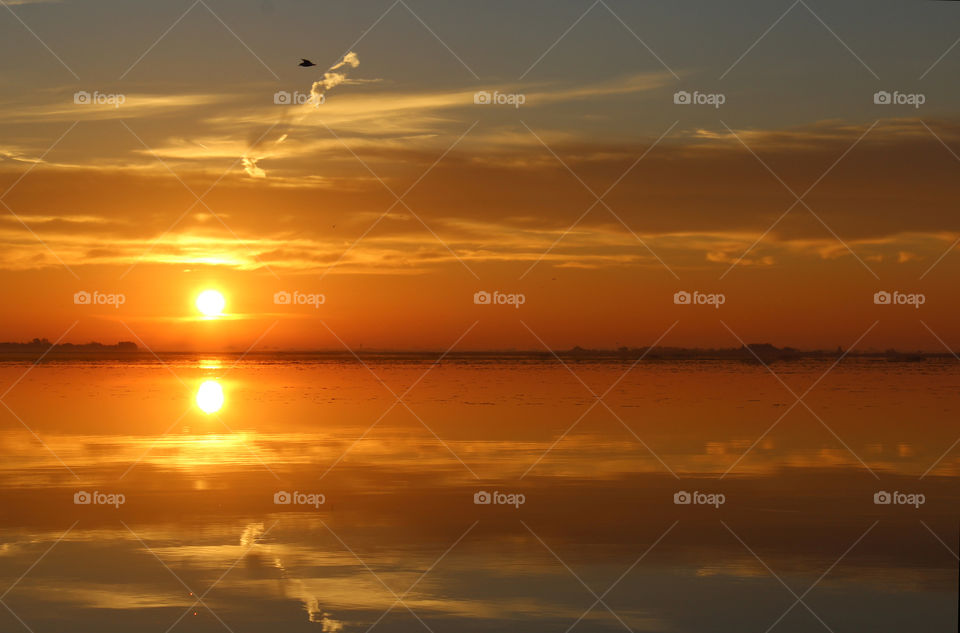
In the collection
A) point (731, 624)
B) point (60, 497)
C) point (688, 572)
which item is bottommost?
point (731, 624)

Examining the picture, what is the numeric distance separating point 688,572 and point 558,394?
3069cm

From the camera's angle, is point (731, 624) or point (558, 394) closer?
point (731, 624)

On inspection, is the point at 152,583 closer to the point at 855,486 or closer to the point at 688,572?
the point at 688,572

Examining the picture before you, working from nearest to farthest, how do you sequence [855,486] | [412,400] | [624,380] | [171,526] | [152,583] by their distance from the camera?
1. [152,583]
2. [171,526]
3. [855,486]
4. [412,400]
5. [624,380]

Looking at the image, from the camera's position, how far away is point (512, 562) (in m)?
15.8

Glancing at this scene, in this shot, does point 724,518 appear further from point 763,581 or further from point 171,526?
point 171,526

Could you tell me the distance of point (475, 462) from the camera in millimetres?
24734

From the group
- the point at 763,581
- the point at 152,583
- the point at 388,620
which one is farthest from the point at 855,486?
the point at 152,583

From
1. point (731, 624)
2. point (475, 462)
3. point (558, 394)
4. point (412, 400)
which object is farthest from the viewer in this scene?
point (558, 394)

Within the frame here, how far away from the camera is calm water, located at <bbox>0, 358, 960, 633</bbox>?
1352 centimetres

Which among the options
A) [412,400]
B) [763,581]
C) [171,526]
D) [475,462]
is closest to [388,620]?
[763,581]

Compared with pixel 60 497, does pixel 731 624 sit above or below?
below

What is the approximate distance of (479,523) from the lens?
60.3ft

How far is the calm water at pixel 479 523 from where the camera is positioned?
44.4 feet
